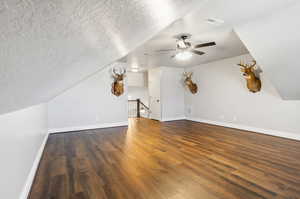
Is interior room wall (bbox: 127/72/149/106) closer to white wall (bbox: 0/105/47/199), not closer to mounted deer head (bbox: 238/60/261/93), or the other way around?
mounted deer head (bbox: 238/60/261/93)

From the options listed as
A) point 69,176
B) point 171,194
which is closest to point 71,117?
point 69,176

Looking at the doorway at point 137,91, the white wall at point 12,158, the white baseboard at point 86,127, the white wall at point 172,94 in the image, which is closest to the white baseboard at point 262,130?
the white wall at point 172,94

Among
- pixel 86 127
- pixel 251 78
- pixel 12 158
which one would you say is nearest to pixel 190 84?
pixel 251 78

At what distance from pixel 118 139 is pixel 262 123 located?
4.01 m

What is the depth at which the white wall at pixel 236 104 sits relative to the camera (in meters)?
3.85

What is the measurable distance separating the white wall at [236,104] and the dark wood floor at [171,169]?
1.91 ft

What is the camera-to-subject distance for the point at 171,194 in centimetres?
174

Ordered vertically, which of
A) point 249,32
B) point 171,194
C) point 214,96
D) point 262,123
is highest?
point 249,32

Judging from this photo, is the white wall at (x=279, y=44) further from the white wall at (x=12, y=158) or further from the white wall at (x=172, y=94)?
the white wall at (x=172, y=94)

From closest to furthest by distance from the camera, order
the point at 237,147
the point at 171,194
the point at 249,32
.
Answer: the point at 171,194 → the point at 249,32 → the point at 237,147

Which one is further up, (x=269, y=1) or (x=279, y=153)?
(x=269, y=1)

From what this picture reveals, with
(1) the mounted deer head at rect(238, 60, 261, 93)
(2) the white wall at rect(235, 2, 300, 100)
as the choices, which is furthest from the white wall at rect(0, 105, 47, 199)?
(1) the mounted deer head at rect(238, 60, 261, 93)

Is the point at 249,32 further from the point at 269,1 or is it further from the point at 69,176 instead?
the point at 69,176

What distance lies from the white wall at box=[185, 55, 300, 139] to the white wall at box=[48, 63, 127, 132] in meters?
3.07
